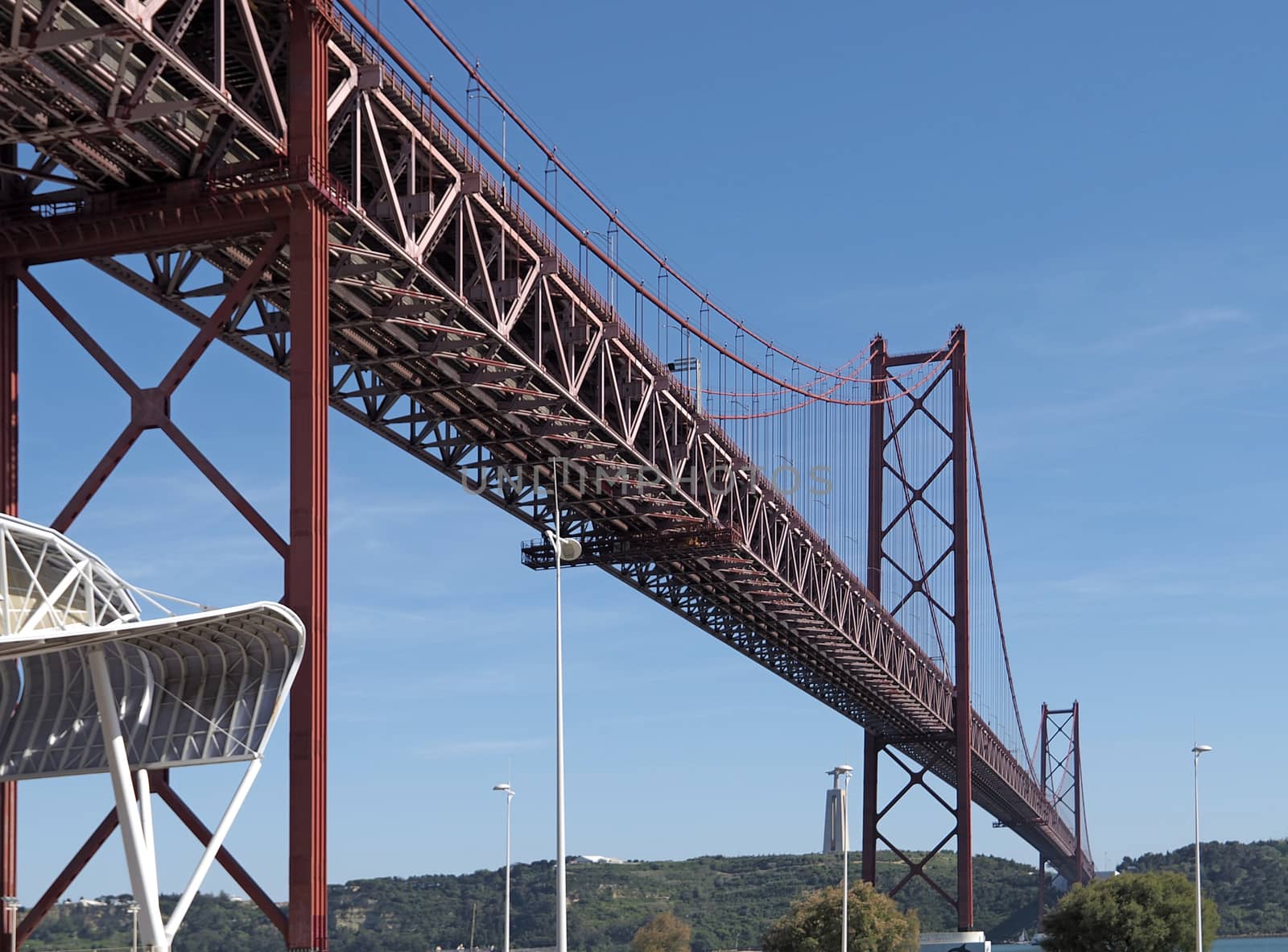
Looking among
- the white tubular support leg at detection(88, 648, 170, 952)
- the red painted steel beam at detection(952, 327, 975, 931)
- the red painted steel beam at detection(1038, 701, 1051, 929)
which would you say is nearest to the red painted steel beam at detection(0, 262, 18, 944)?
the white tubular support leg at detection(88, 648, 170, 952)

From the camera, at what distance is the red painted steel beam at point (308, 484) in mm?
24391

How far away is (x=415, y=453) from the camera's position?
4553 centimetres

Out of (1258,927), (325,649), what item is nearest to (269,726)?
(325,649)

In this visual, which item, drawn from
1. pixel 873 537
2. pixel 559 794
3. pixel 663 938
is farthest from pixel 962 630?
pixel 559 794

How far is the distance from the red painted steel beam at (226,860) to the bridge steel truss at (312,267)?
0.17ft

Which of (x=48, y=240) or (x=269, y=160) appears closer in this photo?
(x=269, y=160)

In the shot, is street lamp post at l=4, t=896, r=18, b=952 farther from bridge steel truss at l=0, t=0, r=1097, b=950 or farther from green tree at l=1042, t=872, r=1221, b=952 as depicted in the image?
green tree at l=1042, t=872, r=1221, b=952

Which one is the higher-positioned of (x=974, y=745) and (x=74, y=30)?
(x=74, y=30)

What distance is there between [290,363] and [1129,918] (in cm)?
5000

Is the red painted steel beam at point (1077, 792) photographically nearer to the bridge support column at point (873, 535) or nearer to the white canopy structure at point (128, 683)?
the bridge support column at point (873, 535)

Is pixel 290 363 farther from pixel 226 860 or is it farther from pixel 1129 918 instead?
pixel 1129 918

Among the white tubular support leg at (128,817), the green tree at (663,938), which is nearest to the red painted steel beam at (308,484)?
the white tubular support leg at (128,817)

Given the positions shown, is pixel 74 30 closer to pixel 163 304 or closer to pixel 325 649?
pixel 325 649

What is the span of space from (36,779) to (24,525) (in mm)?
7713
